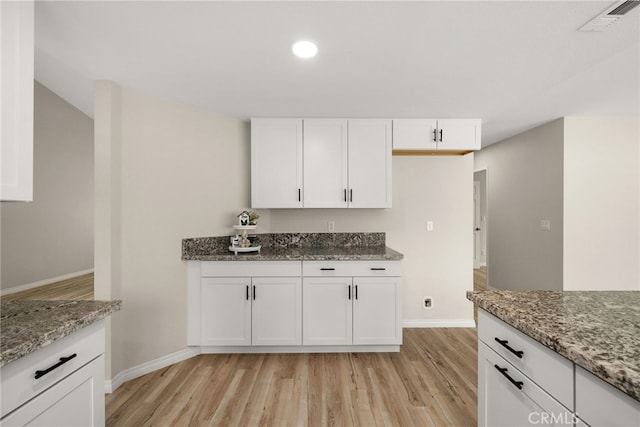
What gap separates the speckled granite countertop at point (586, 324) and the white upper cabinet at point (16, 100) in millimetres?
1974

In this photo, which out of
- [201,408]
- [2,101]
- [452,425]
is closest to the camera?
[2,101]

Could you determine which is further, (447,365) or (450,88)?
(447,365)

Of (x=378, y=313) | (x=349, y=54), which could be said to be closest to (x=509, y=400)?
(x=378, y=313)

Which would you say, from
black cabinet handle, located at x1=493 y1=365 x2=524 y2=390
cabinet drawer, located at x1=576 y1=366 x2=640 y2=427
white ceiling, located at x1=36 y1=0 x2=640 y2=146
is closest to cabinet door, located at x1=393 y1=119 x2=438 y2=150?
white ceiling, located at x1=36 y1=0 x2=640 y2=146

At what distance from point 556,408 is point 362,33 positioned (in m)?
1.86

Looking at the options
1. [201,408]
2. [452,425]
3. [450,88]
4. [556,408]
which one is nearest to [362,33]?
[450,88]

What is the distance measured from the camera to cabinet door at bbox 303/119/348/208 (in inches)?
124

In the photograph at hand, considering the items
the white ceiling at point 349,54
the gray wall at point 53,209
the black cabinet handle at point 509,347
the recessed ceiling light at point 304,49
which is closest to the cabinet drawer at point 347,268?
the white ceiling at point 349,54

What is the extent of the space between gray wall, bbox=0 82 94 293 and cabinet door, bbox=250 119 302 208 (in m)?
3.88

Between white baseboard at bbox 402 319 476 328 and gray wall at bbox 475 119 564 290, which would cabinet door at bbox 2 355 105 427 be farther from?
gray wall at bbox 475 119 564 290

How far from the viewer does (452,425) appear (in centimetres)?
188

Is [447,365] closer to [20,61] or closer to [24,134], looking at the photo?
[24,134]

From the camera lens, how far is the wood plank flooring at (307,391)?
6.41ft

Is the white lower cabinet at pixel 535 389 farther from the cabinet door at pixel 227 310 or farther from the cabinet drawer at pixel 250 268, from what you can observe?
the cabinet door at pixel 227 310
